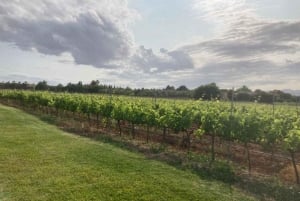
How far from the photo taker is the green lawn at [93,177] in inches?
306

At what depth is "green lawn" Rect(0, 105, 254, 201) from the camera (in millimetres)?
7762

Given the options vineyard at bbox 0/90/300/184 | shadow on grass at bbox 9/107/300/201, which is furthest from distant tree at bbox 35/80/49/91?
shadow on grass at bbox 9/107/300/201

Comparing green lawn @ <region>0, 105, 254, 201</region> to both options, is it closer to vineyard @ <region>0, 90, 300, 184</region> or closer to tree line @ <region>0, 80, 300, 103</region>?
vineyard @ <region>0, 90, 300, 184</region>

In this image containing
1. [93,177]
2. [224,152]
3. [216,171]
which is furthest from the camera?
[224,152]

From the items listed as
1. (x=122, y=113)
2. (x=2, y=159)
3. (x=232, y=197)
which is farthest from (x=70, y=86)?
(x=232, y=197)

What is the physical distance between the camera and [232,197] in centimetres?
787

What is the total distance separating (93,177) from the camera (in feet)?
29.6

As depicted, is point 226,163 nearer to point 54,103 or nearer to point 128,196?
point 128,196

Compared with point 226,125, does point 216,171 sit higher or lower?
lower

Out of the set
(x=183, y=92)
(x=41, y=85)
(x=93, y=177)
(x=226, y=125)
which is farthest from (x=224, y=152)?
(x=41, y=85)

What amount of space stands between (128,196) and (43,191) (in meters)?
2.00

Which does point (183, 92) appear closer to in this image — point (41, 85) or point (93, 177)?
point (41, 85)

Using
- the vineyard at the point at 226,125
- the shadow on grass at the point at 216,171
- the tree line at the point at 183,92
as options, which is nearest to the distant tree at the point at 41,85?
the tree line at the point at 183,92

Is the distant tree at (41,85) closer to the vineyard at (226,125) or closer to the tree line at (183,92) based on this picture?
the tree line at (183,92)
